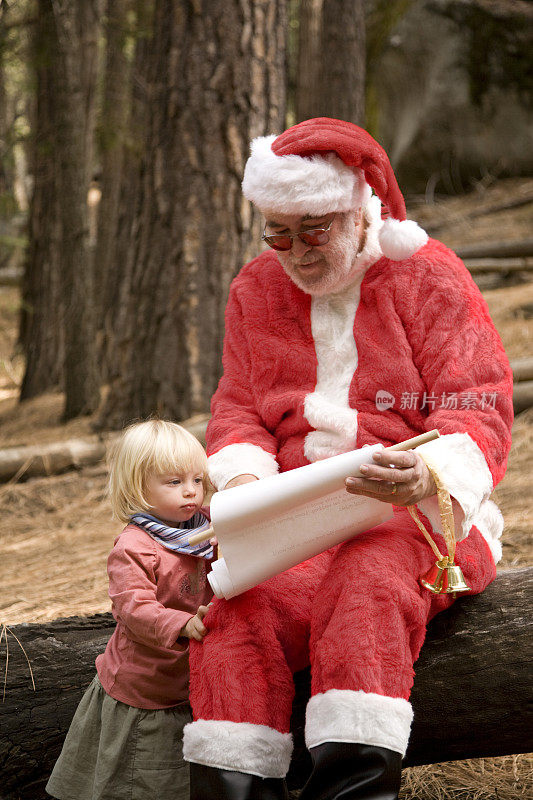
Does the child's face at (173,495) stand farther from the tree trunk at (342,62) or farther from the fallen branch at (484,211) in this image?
the fallen branch at (484,211)

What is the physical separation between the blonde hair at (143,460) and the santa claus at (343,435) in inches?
4.7

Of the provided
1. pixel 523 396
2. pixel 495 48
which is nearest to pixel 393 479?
pixel 523 396

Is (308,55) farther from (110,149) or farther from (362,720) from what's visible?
(362,720)

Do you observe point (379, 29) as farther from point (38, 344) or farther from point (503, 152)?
point (38, 344)

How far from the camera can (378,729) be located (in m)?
1.91

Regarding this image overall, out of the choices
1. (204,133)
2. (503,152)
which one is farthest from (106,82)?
(204,133)

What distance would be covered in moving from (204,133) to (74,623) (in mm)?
3120

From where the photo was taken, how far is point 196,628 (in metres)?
2.19

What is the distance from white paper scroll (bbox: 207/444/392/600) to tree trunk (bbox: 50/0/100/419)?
15.5 feet

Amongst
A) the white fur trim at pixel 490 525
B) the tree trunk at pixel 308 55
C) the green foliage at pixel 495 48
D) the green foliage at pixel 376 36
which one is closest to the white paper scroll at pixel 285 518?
the white fur trim at pixel 490 525

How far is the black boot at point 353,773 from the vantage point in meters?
1.88

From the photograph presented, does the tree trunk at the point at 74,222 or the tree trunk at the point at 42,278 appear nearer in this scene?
the tree trunk at the point at 74,222

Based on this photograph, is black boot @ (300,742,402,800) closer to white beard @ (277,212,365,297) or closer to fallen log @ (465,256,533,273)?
white beard @ (277,212,365,297)

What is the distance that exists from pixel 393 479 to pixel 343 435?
0.47 metres
